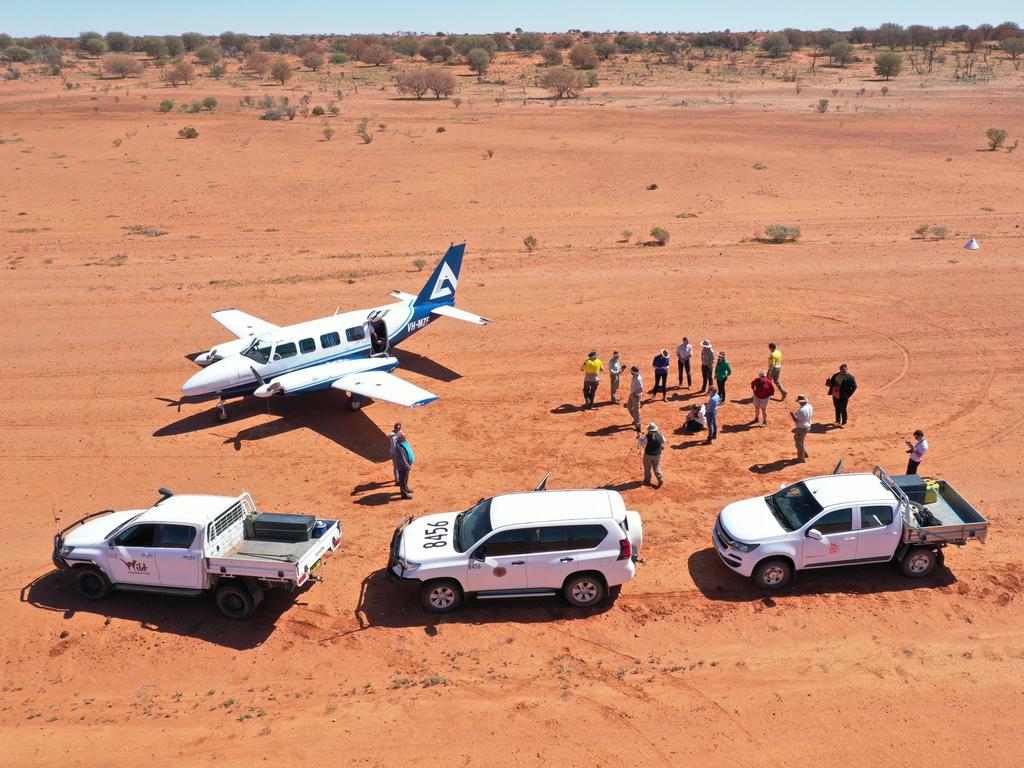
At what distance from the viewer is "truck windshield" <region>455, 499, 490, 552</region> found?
1281 cm

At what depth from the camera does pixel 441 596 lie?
12867mm

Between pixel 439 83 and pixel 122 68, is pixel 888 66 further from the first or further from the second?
pixel 122 68

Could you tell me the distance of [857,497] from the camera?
13.3 m

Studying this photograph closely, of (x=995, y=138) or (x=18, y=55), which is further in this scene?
(x=18, y=55)

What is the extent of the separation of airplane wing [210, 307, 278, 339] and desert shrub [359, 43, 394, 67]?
110855 mm

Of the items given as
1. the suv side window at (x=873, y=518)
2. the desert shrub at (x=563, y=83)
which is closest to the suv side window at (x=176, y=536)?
the suv side window at (x=873, y=518)

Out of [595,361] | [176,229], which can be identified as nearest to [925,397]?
[595,361]

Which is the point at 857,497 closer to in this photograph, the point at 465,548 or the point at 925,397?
the point at 465,548

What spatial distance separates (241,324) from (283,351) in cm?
389

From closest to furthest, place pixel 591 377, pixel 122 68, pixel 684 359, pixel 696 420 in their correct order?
pixel 696 420, pixel 591 377, pixel 684 359, pixel 122 68

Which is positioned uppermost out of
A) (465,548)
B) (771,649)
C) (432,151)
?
(432,151)

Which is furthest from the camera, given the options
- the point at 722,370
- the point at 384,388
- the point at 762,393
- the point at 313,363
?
the point at 313,363

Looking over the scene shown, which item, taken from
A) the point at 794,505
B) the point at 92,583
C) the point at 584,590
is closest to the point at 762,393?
the point at 794,505

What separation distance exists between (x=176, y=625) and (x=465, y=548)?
4981mm
